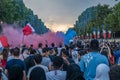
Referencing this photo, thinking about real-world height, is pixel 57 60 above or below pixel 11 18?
below

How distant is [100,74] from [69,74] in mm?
2437

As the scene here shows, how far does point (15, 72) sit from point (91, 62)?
2.85 metres

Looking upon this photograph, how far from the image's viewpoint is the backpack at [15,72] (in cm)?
1220

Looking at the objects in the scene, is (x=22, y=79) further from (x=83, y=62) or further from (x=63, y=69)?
(x=83, y=62)

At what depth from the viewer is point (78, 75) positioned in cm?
1054

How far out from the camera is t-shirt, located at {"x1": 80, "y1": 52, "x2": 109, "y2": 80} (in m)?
9.81

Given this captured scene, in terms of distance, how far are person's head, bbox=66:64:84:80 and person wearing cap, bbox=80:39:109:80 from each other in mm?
406

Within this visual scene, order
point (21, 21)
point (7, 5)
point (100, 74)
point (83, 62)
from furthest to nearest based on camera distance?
point (21, 21)
point (7, 5)
point (83, 62)
point (100, 74)

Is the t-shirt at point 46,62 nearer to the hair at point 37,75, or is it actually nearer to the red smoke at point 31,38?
the hair at point 37,75

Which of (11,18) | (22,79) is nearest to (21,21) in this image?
(11,18)

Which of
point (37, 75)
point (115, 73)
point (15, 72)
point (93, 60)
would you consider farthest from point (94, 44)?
point (115, 73)

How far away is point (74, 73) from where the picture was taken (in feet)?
35.0

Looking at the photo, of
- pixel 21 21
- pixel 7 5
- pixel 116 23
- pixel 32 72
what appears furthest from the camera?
pixel 21 21

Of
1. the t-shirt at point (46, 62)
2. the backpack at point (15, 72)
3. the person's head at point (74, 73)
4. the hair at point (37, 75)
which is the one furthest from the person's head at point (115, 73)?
the t-shirt at point (46, 62)
